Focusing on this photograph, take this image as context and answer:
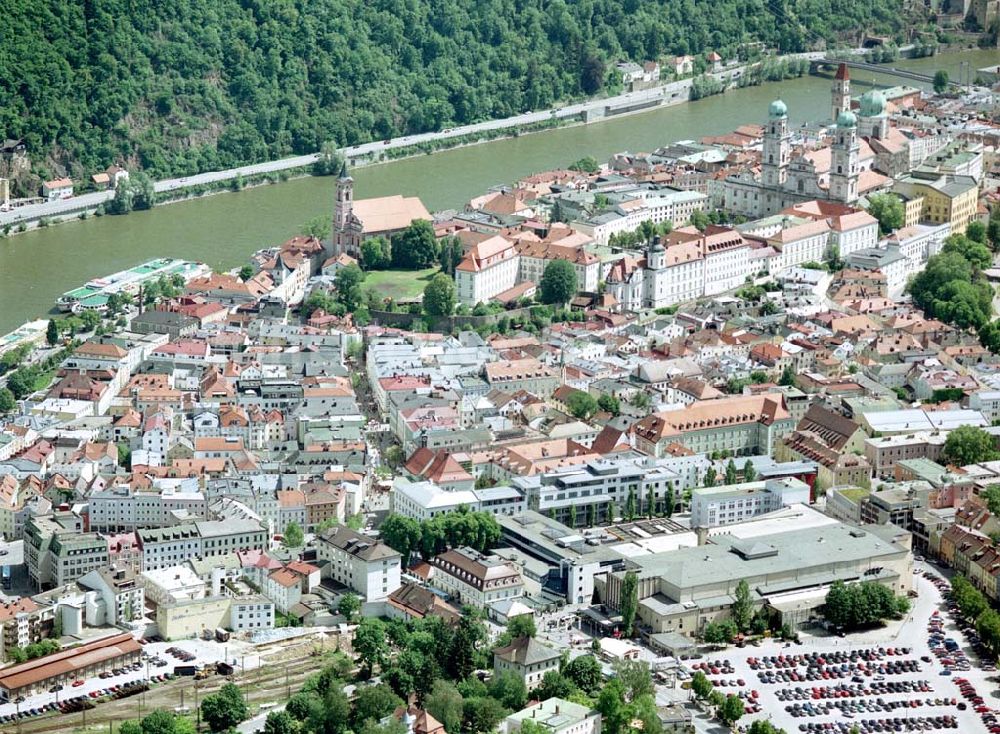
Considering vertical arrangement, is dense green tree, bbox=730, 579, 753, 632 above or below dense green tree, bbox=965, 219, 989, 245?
above

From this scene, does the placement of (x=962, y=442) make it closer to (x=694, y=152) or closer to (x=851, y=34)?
(x=694, y=152)

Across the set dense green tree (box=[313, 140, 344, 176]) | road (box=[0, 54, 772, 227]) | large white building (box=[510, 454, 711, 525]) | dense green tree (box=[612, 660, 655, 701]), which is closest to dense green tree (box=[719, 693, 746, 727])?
dense green tree (box=[612, 660, 655, 701])

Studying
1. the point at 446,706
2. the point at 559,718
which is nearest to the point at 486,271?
the point at 446,706

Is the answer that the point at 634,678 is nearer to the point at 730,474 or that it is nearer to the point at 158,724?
the point at 158,724

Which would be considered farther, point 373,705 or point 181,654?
point 181,654

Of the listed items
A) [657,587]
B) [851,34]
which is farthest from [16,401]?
[851,34]

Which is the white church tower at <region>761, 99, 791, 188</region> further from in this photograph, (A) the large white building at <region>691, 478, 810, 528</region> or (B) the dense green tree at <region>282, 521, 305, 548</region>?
(B) the dense green tree at <region>282, 521, 305, 548</region>
